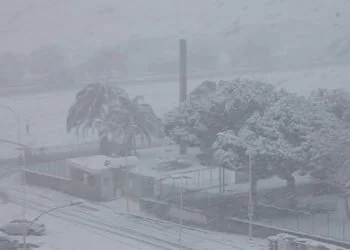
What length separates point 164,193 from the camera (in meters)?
14.4

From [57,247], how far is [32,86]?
15891 millimetres

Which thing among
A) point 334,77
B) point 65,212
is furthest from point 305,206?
point 334,77

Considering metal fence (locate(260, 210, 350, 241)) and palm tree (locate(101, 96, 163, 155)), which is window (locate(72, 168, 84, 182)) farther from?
metal fence (locate(260, 210, 350, 241))

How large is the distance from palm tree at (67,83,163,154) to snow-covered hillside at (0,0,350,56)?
7559mm

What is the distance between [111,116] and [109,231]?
7360 millimetres

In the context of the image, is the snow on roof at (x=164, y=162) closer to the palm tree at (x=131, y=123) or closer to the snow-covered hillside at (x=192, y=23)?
the palm tree at (x=131, y=123)

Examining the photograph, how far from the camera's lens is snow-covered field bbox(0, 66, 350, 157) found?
870 inches

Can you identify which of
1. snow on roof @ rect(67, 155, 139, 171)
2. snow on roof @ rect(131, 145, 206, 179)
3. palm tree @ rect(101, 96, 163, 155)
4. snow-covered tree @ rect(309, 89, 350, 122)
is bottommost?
snow on roof @ rect(131, 145, 206, 179)

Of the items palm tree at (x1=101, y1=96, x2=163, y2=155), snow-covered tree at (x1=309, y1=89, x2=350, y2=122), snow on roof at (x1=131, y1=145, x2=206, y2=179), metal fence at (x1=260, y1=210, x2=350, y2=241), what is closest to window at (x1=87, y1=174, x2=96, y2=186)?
snow on roof at (x1=131, y1=145, x2=206, y2=179)

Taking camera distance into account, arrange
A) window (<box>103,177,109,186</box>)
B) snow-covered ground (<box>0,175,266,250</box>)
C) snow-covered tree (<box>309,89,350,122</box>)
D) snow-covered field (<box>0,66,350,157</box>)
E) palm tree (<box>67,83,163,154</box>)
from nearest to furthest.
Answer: snow-covered ground (<box>0,175,266,250</box>)
snow-covered tree (<box>309,89,350,122</box>)
window (<box>103,177,109,186</box>)
palm tree (<box>67,83,163,154</box>)
snow-covered field (<box>0,66,350,157</box>)

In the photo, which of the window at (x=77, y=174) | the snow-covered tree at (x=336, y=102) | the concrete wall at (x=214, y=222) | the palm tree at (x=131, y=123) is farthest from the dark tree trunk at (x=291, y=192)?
the palm tree at (x=131, y=123)

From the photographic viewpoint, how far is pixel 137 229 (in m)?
12.7

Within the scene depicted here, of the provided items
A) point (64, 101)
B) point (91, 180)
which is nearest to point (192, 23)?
point (64, 101)

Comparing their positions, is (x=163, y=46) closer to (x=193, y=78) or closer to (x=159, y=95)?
(x=193, y=78)
